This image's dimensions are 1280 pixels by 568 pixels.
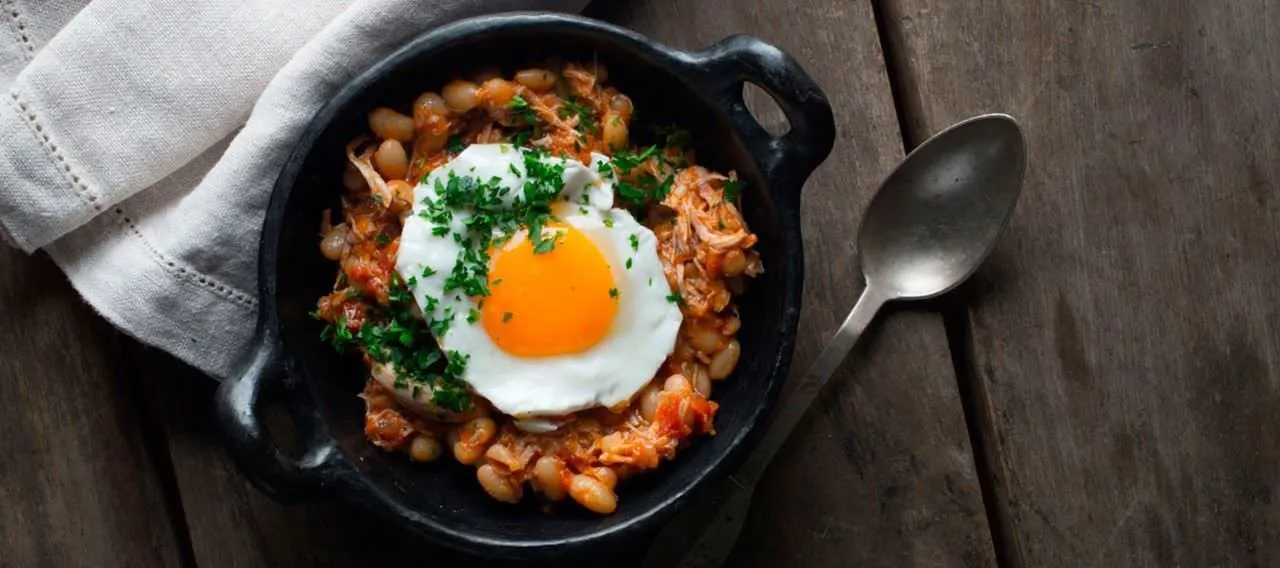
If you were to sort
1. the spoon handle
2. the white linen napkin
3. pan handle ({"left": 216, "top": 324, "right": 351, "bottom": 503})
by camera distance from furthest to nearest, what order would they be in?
1. the spoon handle
2. the white linen napkin
3. pan handle ({"left": 216, "top": 324, "right": 351, "bottom": 503})

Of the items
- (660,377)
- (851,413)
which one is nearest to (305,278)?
(660,377)

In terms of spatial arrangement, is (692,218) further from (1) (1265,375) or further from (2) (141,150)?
(1) (1265,375)

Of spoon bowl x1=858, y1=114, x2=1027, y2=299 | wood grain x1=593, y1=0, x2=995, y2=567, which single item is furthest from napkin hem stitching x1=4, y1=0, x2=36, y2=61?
spoon bowl x1=858, y1=114, x2=1027, y2=299

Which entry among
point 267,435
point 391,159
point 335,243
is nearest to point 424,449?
point 267,435

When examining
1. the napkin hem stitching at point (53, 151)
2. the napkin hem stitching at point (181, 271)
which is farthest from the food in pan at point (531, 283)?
the napkin hem stitching at point (53, 151)

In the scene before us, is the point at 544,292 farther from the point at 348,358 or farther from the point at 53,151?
the point at 53,151

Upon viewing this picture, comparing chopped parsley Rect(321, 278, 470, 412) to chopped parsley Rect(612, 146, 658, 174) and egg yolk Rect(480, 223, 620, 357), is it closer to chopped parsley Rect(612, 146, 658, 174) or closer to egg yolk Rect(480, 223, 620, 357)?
egg yolk Rect(480, 223, 620, 357)
